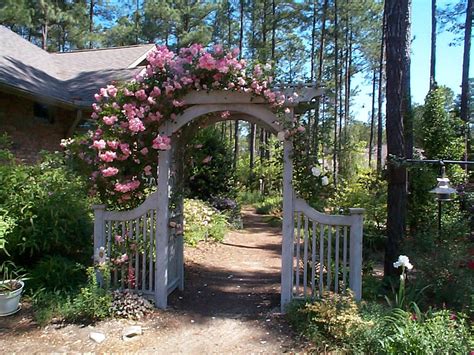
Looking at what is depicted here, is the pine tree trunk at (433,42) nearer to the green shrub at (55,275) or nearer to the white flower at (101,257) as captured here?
the white flower at (101,257)

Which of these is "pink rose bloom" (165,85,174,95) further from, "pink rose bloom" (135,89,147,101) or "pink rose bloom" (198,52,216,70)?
"pink rose bloom" (198,52,216,70)

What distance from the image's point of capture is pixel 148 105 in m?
3.92

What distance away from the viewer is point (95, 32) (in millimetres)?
18984

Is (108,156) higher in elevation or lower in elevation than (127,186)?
higher

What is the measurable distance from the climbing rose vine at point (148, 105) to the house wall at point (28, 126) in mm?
4615

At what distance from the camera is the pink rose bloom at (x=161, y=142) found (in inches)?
152

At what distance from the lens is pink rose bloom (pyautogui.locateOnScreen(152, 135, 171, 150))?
3.87m

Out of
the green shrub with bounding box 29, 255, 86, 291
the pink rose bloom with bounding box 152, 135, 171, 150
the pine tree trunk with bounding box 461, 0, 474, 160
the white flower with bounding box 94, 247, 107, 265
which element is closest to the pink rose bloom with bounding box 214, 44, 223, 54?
the pink rose bloom with bounding box 152, 135, 171, 150

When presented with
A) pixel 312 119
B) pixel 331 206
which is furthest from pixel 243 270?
pixel 312 119

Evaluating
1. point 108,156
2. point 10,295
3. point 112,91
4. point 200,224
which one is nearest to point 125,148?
point 108,156

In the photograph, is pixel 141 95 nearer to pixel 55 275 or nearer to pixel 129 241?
pixel 129 241

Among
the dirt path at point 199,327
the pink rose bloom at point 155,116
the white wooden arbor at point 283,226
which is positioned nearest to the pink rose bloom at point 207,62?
the white wooden arbor at point 283,226

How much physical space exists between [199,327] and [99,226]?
5.00 feet

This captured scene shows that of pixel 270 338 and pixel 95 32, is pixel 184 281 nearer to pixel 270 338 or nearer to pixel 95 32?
pixel 270 338
